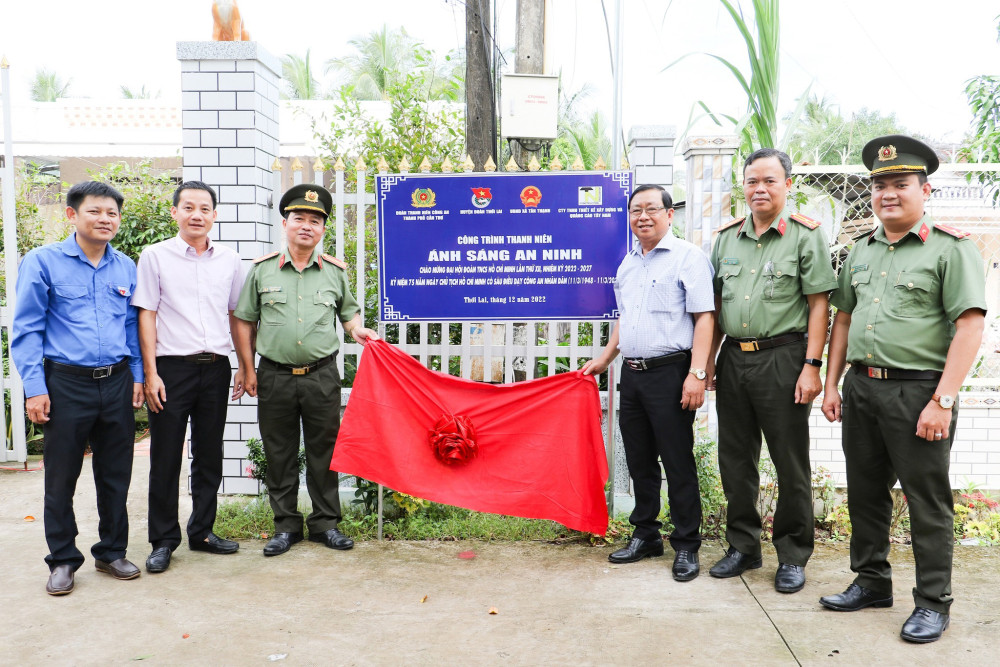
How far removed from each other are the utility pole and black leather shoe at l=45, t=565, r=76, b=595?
137 inches

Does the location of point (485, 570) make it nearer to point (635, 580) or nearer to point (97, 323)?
point (635, 580)

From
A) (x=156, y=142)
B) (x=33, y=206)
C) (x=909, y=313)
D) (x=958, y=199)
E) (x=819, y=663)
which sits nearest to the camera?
(x=819, y=663)

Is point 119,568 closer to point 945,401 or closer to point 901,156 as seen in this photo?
point 945,401

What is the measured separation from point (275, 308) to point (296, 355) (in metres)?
0.27

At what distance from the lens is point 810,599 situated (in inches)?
136

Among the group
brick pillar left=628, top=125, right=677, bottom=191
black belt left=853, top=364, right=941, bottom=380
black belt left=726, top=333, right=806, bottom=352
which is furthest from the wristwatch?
brick pillar left=628, top=125, right=677, bottom=191

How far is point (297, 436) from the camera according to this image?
414 centimetres

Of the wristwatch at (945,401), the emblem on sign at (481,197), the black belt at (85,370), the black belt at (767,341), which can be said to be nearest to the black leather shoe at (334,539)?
the black belt at (85,370)

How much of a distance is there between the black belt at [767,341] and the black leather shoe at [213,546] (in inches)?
110

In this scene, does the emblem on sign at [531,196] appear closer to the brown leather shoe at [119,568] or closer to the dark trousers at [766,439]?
the dark trousers at [766,439]

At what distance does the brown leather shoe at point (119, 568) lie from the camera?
3.68m

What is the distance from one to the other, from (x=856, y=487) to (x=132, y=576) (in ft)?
11.0

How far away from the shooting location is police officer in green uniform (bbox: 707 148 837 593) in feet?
11.4

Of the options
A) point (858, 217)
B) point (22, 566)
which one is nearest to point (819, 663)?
point (858, 217)
